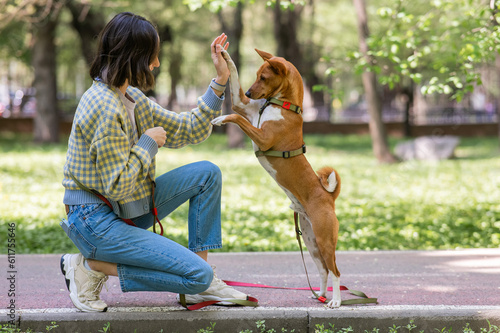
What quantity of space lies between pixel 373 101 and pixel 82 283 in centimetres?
1250

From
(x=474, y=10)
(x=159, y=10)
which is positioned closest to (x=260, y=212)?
(x=474, y=10)

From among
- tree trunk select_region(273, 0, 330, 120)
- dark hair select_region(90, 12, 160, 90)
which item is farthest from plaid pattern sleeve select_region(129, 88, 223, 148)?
tree trunk select_region(273, 0, 330, 120)

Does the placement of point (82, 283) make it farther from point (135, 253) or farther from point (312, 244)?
point (312, 244)

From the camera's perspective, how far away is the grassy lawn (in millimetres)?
7066

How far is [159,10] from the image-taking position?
21672 millimetres

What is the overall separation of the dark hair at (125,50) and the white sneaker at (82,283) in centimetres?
116

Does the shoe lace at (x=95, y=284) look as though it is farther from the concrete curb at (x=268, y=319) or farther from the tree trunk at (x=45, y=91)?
the tree trunk at (x=45, y=91)

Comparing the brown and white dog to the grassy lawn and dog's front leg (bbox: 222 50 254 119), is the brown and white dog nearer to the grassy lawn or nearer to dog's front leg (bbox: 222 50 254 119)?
dog's front leg (bbox: 222 50 254 119)

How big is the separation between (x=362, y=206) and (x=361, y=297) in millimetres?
5349

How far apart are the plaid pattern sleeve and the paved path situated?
1.18m

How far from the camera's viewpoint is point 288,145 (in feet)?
12.2

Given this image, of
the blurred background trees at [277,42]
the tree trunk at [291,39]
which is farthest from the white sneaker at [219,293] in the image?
the tree trunk at [291,39]

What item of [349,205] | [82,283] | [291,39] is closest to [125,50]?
[82,283]

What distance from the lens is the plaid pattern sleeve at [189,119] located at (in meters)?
3.86
